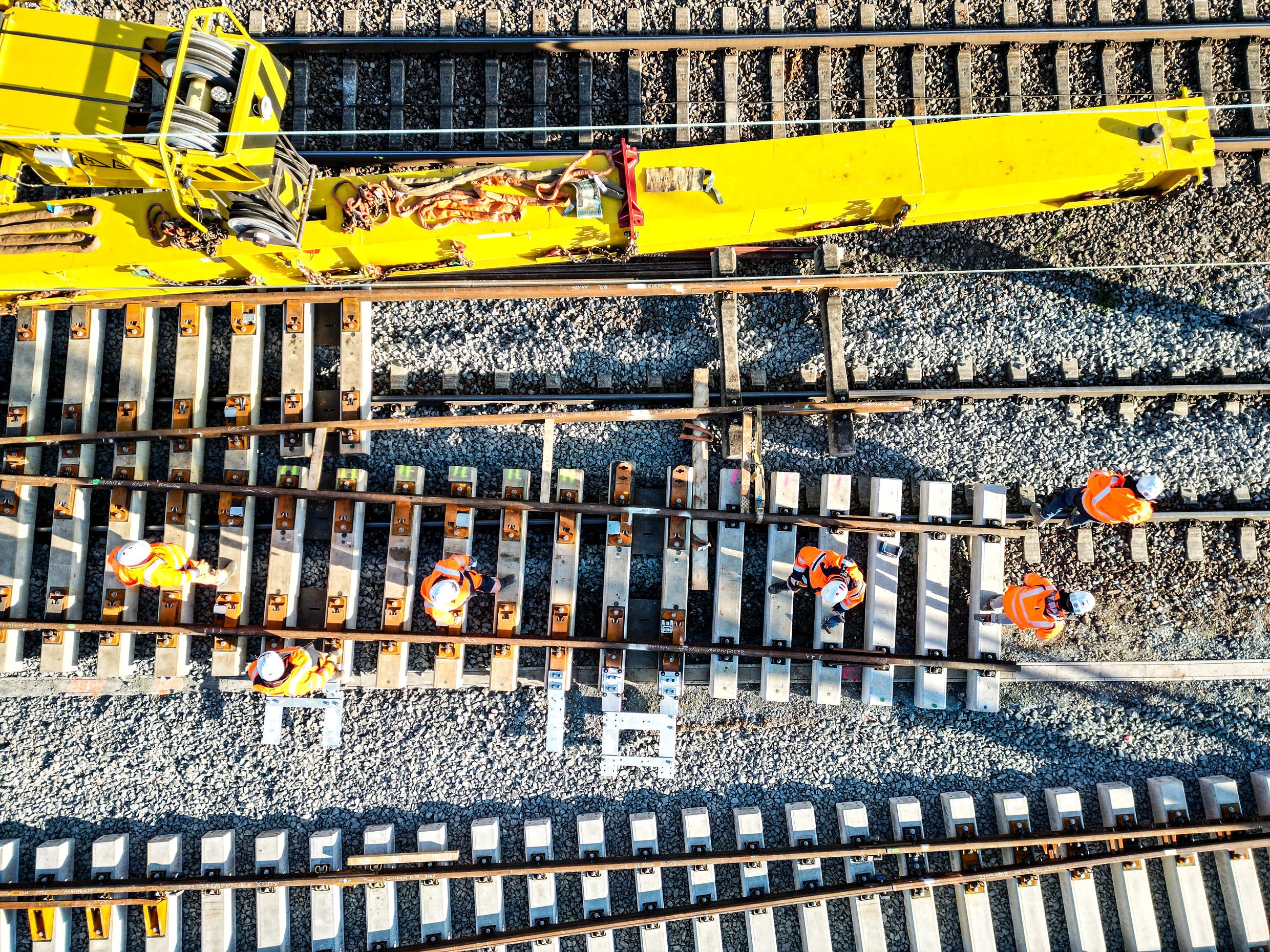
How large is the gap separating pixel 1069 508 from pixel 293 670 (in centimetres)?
748

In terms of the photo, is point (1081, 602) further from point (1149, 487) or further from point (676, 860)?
point (676, 860)

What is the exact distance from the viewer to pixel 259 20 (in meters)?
8.41

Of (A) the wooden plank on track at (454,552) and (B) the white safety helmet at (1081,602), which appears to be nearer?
(B) the white safety helmet at (1081,602)

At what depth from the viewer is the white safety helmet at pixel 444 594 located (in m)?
7.20

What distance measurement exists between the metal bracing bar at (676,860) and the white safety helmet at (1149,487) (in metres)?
3.29

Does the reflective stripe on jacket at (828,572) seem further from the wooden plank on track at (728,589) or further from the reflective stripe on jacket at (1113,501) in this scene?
the reflective stripe on jacket at (1113,501)

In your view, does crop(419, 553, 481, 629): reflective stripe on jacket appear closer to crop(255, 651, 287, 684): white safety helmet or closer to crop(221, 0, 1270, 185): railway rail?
crop(255, 651, 287, 684): white safety helmet

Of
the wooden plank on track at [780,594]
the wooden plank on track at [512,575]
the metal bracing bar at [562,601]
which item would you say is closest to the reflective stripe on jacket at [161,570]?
the wooden plank on track at [512,575]

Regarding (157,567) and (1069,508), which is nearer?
(157,567)

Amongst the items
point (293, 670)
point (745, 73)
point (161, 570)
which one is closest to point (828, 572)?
point (293, 670)

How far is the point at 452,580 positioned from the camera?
7.32 meters

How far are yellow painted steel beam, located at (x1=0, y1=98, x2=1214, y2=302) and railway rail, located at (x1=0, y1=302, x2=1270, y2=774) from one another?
1179mm

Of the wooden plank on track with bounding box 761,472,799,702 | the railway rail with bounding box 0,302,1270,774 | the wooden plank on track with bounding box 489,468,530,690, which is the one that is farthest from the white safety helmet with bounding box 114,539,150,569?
the wooden plank on track with bounding box 761,472,799,702

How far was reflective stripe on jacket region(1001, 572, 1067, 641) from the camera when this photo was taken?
7.43 m
